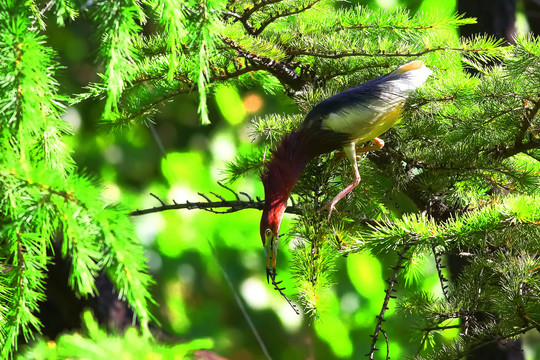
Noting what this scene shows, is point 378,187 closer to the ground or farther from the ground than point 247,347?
farther from the ground

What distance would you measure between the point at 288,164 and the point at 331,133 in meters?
0.05

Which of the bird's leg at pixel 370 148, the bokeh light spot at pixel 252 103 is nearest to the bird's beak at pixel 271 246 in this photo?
Answer: the bird's leg at pixel 370 148

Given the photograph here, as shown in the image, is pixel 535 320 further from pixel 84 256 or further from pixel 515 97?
pixel 84 256

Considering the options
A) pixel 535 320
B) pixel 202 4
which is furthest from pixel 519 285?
pixel 202 4

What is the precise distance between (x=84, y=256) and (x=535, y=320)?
14.7 inches

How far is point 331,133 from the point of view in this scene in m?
0.54

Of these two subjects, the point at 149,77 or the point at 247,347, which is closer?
the point at 149,77

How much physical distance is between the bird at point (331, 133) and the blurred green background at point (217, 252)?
76 cm

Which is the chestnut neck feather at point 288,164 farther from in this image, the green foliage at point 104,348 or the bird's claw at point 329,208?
the green foliage at point 104,348

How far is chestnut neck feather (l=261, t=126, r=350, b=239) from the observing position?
54 cm

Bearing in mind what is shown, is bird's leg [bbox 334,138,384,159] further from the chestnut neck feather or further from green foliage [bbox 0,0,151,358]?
green foliage [bbox 0,0,151,358]

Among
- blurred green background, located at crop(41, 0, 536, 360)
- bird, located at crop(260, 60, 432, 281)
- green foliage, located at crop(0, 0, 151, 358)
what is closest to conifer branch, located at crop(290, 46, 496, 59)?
bird, located at crop(260, 60, 432, 281)

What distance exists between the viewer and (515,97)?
19.8 inches

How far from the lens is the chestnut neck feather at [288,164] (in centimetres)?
54
